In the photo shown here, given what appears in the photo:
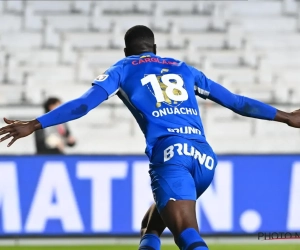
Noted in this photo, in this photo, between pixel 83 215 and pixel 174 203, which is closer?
pixel 174 203

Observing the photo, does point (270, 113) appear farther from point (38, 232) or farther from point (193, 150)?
point (38, 232)

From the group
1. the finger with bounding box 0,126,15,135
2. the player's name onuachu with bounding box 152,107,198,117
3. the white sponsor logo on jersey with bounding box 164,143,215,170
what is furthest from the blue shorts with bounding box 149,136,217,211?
the finger with bounding box 0,126,15,135

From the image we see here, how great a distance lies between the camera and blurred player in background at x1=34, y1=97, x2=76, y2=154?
9595mm

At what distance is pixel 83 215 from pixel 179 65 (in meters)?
4.30

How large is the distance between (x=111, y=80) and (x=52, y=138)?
5.58m

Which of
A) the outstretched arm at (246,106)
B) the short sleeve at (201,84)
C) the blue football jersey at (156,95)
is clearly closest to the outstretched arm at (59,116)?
the blue football jersey at (156,95)

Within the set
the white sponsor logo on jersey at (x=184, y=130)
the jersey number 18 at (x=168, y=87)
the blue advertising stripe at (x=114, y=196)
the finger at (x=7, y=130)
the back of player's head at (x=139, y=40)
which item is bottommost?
the blue advertising stripe at (x=114, y=196)

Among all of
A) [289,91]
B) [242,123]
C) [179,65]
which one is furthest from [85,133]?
[179,65]

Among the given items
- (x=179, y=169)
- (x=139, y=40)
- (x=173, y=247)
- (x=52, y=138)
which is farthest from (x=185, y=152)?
(x=52, y=138)

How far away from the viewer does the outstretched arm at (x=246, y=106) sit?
15.1ft

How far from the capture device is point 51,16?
15.8 metres

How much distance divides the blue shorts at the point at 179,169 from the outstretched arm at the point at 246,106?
40 centimetres

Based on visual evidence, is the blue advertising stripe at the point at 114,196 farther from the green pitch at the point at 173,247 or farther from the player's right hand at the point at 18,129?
the player's right hand at the point at 18,129

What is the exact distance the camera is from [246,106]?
4.61 meters
